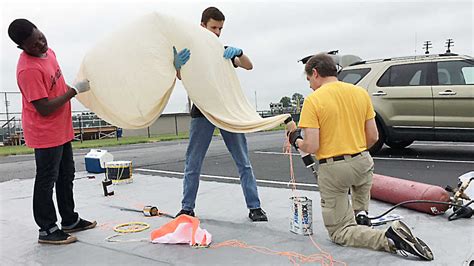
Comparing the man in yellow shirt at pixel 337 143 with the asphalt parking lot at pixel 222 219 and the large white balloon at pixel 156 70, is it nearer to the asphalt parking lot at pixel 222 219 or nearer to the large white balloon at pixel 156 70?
the asphalt parking lot at pixel 222 219

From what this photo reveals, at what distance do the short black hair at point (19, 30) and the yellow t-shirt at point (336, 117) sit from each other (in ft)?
7.06

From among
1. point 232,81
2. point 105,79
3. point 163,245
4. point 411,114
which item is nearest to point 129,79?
point 105,79

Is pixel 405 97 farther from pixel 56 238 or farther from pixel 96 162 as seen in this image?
pixel 56 238

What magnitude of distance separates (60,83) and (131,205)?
1716mm

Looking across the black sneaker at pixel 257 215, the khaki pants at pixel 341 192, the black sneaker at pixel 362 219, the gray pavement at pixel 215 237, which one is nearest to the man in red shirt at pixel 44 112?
the gray pavement at pixel 215 237

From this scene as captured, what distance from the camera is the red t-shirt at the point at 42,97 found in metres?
3.27

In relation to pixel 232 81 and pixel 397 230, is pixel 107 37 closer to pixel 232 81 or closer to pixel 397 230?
pixel 232 81

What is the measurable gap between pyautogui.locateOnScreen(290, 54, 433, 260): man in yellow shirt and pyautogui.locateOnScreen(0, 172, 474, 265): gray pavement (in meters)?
0.19

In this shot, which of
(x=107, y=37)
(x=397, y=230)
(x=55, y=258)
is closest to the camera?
(x=397, y=230)

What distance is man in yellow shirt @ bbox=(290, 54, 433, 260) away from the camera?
310 cm

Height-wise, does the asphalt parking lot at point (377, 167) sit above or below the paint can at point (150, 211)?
below

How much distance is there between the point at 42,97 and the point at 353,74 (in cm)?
630

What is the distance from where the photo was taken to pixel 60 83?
11.8ft

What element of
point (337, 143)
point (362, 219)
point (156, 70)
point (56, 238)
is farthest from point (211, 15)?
point (56, 238)
